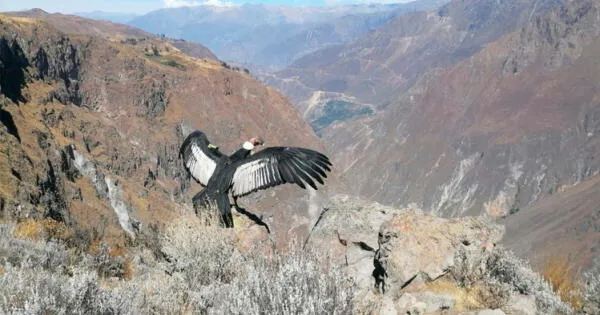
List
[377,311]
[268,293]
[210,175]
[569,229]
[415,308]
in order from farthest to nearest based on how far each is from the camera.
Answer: [569,229] < [210,175] < [415,308] < [377,311] < [268,293]

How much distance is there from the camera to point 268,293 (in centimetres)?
540

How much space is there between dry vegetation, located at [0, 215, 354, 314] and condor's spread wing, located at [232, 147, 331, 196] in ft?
2.67

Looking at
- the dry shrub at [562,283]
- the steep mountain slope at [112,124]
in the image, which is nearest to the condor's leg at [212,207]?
the dry shrub at [562,283]

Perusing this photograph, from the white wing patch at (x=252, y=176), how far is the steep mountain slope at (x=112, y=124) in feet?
58.8

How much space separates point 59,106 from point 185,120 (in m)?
46.4

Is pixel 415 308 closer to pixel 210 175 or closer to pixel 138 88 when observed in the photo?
pixel 210 175

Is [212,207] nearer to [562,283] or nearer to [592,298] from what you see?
[592,298]

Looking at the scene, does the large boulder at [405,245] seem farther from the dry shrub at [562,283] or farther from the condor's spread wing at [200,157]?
the condor's spread wing at [200,157]

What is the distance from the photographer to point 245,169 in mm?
8148

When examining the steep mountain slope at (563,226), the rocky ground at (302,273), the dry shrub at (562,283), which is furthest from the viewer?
the steep mountain slope at (563,226)

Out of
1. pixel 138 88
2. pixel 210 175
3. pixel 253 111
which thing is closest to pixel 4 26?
pixel 138 88

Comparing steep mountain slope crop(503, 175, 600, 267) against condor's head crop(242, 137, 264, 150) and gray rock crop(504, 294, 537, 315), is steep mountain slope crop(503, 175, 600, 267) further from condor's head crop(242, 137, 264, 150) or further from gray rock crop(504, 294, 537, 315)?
condor's head crop(242, 137, 264, 150)

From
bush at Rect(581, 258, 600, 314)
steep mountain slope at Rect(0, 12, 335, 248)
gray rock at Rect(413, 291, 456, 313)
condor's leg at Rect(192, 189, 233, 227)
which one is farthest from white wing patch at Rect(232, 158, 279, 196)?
steep mountain slope at Rect(0, 12, 335, 248)

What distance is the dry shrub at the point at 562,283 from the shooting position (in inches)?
380
